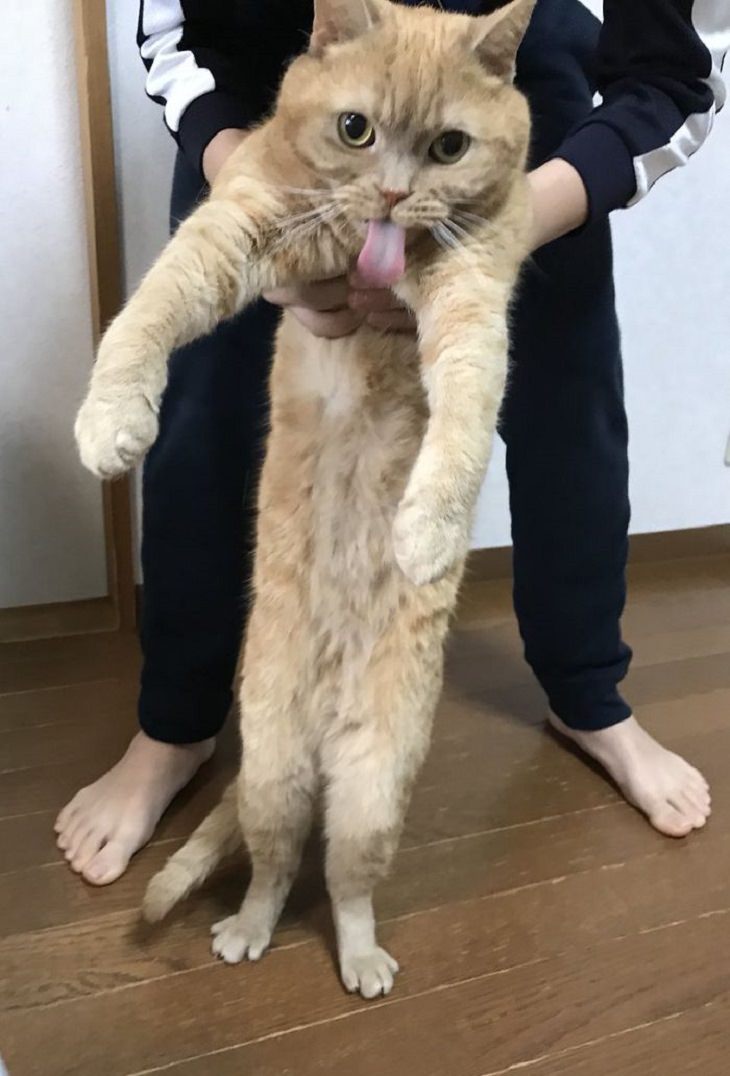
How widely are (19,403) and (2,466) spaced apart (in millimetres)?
99

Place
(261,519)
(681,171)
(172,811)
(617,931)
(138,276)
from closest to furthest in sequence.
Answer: (261,519)
(617,931)
(172,811)
(138,276)
(681,171)

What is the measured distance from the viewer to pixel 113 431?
0.68 meters

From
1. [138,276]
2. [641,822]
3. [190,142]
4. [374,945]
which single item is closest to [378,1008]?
[374,945]

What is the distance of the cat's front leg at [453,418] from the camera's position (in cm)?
72

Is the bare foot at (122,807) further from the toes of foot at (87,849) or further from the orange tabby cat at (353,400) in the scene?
the orange tabby cat at (353,400)

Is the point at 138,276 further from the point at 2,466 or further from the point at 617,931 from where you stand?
the point at 617,931

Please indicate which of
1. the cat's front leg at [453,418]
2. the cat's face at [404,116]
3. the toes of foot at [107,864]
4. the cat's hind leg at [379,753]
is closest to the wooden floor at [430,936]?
the toes of foot at [107,864]

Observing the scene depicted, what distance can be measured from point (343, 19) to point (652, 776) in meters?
0.96

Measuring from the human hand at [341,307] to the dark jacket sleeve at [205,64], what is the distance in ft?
0.70

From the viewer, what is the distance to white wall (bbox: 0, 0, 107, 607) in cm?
125

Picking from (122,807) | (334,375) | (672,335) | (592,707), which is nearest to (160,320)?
(334,375)

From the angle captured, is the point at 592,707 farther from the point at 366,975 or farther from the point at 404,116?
the point at 404,116

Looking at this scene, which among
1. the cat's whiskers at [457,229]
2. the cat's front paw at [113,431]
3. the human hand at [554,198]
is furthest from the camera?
the human hand at [554,198]

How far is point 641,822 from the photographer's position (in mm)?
1259
